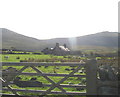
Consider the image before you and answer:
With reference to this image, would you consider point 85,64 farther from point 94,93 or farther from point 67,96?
point 67,96

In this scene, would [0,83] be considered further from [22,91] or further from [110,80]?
[110,80]

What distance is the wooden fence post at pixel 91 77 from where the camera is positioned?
212 inches

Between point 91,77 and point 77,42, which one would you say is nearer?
point 91,77

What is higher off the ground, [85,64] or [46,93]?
[85,64]

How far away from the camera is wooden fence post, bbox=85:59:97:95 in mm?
5383

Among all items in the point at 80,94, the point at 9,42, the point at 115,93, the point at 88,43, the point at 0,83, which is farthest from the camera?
the point at 9,42

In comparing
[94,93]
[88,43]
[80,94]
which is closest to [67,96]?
[80,94]

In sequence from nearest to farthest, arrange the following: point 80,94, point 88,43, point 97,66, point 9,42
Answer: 1. point 97,66
2. point 80,94
3. point 88,43
4. point 9,42

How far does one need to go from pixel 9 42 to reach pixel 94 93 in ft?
437

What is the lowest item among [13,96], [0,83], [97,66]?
[13,96]

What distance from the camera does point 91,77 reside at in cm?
547

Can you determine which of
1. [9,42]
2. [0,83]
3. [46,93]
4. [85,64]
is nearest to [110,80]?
[85,64]

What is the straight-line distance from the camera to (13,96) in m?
6.30

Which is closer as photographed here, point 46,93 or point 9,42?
point 46,93
